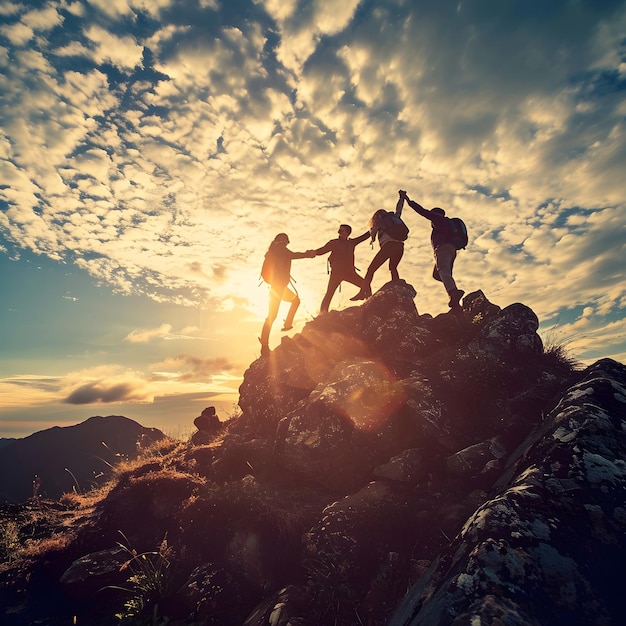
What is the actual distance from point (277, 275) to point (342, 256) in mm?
2635

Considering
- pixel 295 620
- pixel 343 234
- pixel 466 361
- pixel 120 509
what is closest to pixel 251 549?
pixel 295 620

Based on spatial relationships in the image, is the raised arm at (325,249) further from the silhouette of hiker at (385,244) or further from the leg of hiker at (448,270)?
the leg of hiker at (448,270)

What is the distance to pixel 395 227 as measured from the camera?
38.9 ft

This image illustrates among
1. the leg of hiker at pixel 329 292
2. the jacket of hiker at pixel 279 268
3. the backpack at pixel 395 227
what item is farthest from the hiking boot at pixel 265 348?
the backpack at pixel 395 227

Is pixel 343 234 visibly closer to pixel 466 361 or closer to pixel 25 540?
pixel 466 361

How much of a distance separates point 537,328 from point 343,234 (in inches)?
292

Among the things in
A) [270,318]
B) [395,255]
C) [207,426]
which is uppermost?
[395,255]

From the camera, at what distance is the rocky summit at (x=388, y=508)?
9.82ft

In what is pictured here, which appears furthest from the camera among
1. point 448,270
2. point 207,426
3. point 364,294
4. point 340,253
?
point 207,426

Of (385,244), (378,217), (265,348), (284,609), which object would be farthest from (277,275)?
(284,609)

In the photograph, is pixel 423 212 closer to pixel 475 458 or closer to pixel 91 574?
pixel 475 458

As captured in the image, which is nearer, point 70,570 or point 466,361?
point 70,570

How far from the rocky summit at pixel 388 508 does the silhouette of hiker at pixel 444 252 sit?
0.80m

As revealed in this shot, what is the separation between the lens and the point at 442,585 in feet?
9.92
